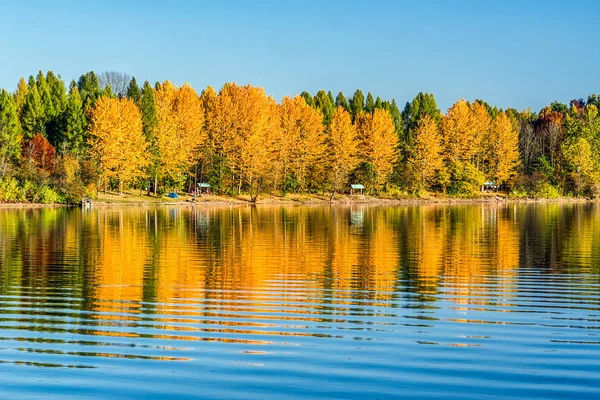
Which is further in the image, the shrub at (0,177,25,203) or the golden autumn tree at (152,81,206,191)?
the golden autumn tree at (152,81,206,191)

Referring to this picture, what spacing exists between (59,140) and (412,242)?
60.6 metres

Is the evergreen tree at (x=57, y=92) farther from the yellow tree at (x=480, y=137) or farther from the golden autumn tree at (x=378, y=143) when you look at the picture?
the yellow tree at (x=480, y=137)

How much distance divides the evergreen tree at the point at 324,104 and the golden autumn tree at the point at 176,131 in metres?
22.4

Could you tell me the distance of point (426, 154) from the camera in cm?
10256

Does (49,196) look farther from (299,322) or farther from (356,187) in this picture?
(299,322)

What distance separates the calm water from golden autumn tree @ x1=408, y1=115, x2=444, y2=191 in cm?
7179

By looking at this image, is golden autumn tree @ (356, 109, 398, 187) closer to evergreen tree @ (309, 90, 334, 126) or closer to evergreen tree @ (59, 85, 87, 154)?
evergreen tree @ (309, 90, 334, 126)

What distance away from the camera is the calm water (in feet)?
35.8

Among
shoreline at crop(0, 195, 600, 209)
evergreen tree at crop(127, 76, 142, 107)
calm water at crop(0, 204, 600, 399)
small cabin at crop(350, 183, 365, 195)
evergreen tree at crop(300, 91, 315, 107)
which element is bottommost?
calm water at crop(0, 204, 600, 399)

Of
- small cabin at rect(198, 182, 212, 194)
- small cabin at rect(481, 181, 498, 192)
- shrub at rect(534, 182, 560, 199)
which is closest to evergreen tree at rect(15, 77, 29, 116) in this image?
small cabin at rect(198, 182, 212, 194)

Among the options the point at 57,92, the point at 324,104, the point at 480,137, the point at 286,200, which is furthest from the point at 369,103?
the point at 57,92

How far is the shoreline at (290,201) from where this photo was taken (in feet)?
259

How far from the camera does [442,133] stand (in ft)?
362

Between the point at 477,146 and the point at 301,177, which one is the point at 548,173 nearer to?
the point at 477,146
